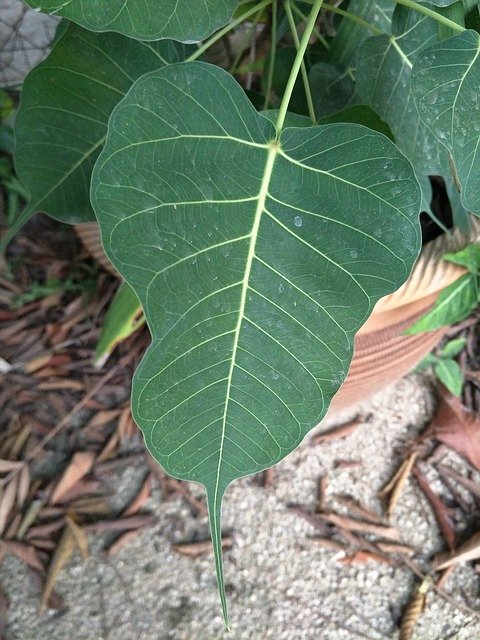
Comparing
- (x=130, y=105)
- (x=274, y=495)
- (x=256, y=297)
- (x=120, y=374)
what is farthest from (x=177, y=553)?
(x=130, y=105)

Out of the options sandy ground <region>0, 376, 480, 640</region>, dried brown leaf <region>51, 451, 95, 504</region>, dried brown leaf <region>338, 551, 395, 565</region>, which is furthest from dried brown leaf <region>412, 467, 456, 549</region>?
dried brown leaf <region>51, 451, 95, 504</region>

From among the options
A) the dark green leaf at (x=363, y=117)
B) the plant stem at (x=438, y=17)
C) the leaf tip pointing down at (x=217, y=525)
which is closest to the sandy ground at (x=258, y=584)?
the leaf tip pointing down at (x=217, y=525)

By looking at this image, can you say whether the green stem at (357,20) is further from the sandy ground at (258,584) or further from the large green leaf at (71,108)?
the sandy ground at (258,584)

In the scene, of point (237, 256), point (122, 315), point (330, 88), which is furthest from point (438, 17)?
point (122, 315)

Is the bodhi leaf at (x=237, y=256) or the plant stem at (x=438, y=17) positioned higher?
the plant stem at (x=438, y=17)

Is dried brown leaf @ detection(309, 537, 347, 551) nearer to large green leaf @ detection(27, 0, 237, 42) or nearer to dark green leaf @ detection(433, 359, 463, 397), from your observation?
dark green leaf @ detection(433, 359, 463, 397)

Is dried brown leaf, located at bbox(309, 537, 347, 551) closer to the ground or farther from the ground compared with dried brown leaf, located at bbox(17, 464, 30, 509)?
farther from the ground

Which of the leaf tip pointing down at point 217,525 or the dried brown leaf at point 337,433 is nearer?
the leaf tip pointing down at point 217,525

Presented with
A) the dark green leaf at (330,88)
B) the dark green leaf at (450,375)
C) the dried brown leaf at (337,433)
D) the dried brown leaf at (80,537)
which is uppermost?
the dark green leaf at (330,88)
